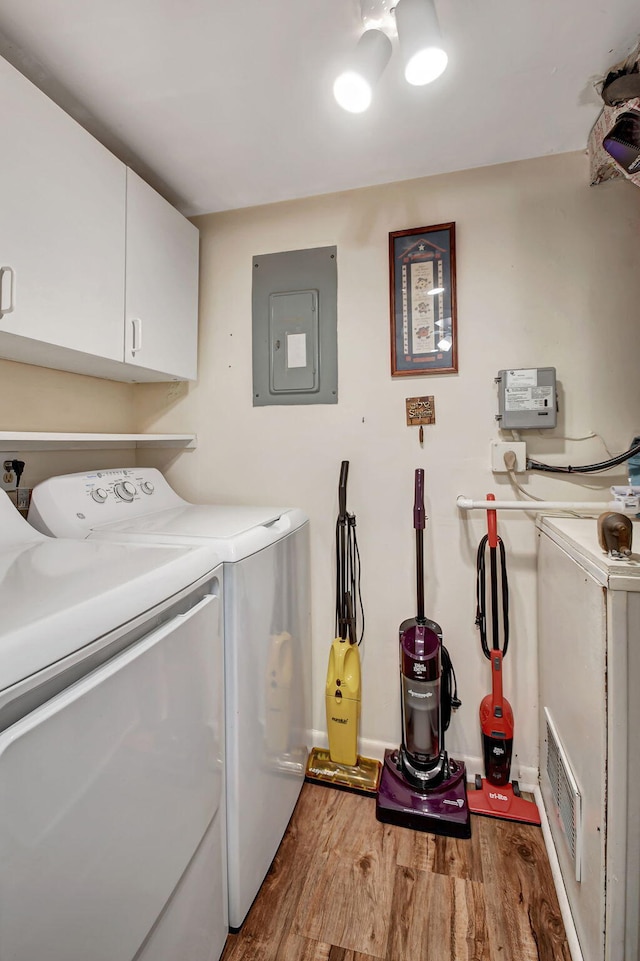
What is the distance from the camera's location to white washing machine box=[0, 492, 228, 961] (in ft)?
1.90

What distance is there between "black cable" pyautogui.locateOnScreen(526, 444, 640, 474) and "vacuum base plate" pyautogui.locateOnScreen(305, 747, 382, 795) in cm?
137

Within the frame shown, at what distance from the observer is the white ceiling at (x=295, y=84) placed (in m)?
1.09

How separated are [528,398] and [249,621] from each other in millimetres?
1264

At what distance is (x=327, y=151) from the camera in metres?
1.59

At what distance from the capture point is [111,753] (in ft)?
2.38

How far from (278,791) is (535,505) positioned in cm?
130

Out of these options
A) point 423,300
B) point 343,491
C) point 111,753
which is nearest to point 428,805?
point 343,491

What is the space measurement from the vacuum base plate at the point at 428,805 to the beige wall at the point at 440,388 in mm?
178

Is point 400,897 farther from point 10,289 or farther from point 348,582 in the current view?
point 10,289

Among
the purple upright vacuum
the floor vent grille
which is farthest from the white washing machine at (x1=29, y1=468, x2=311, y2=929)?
the floor vent grille

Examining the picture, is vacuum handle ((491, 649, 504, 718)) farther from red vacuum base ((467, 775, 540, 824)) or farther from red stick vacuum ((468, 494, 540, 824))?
red vacuum base ((467, 775, 540, 824))

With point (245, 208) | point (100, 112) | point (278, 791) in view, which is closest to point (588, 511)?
point (278, 791)

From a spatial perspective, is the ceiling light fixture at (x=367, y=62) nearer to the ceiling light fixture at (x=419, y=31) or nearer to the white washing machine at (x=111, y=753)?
the ceiling light fixture at (x=419, y=31)

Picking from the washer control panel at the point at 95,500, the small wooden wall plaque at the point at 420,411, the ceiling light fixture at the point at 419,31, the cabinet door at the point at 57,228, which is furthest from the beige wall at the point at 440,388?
the ceiling light fixture at the point at 419,31
